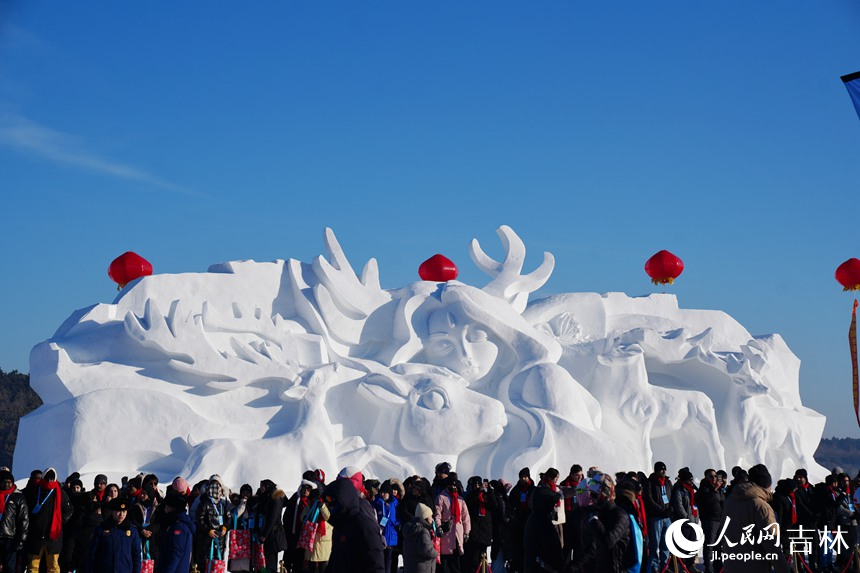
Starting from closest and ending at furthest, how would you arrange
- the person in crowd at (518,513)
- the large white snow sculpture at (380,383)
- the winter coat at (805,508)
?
1. the person in crowd at (518,513)
2. the winter coat at (805,508)
3. the large white snow sculpture at (380,383)

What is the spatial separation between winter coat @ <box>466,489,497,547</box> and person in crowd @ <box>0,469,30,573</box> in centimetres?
353

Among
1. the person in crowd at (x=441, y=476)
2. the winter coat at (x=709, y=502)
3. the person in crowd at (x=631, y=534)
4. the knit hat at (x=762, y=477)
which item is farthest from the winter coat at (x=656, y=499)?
the person in crowd at (x=631, y=534)

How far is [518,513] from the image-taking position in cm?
900

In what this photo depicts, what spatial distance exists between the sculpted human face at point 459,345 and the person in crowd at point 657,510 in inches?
208

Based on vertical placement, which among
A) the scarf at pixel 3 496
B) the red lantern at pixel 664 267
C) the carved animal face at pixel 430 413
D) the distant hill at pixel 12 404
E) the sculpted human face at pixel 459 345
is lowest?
the scarf at pixel 3 496

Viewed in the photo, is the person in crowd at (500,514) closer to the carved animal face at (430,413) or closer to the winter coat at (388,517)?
the winter coat at (388,517)

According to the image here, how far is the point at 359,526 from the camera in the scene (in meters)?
5.54

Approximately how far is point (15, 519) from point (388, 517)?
9.12 feet

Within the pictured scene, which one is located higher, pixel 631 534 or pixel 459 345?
pixel 459 345

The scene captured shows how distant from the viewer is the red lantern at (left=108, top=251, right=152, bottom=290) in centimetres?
1541

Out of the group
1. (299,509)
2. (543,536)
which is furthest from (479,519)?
(543,536)

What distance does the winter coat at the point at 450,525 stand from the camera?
8352 mm

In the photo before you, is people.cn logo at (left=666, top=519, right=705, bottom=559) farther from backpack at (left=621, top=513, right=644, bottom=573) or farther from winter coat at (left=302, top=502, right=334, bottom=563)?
winter coat at (left=302, top=502, right=334, bottom=563)

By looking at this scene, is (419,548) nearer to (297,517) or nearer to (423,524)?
(423,524)
